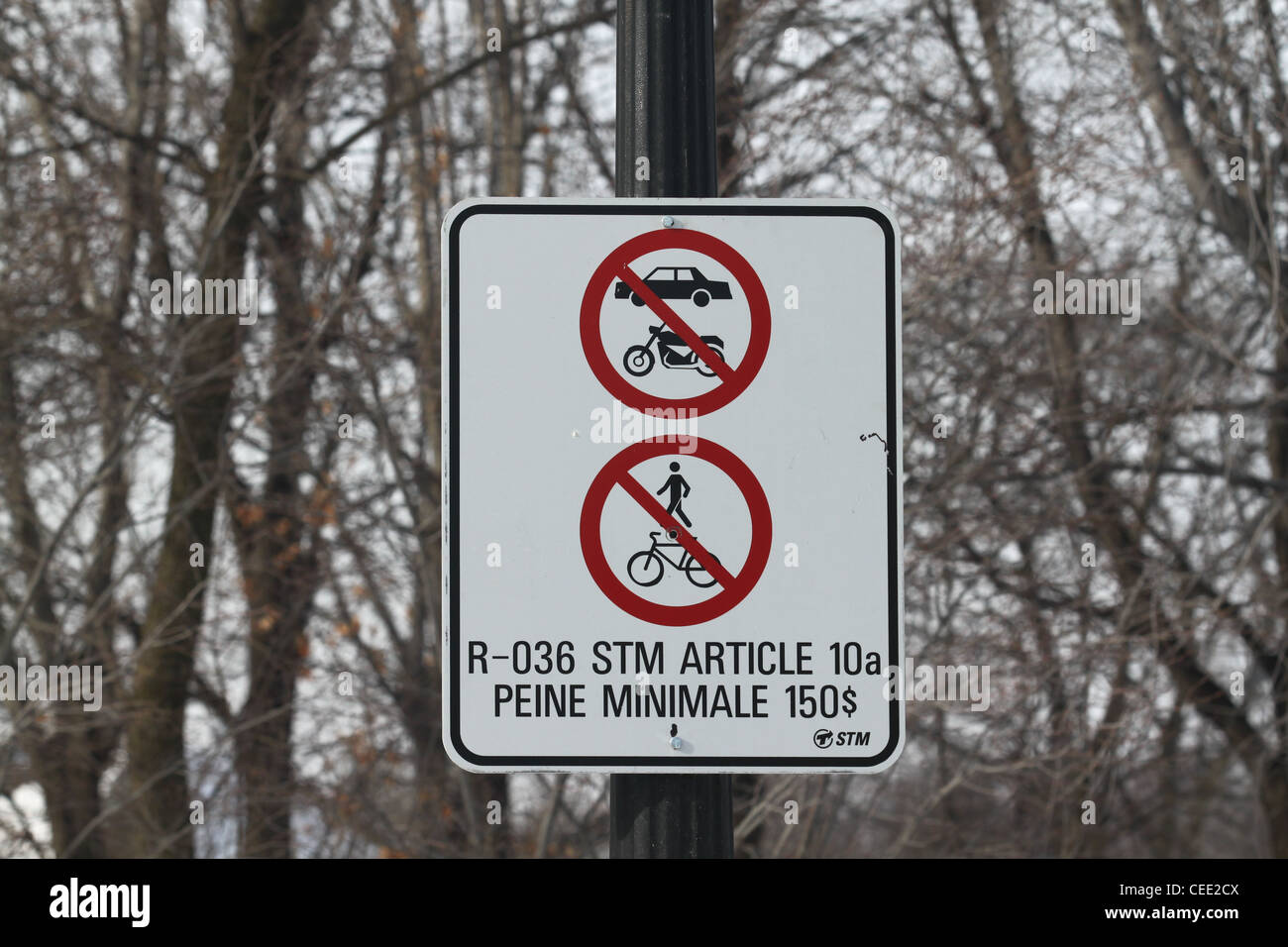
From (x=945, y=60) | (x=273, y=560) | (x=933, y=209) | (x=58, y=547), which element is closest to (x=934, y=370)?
(x=933, y=209)

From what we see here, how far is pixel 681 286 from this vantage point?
198cm

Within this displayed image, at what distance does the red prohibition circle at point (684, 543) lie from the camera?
6.31ft

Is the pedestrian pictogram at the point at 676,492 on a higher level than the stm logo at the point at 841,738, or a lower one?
higher

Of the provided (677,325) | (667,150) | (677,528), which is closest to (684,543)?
(677,528)

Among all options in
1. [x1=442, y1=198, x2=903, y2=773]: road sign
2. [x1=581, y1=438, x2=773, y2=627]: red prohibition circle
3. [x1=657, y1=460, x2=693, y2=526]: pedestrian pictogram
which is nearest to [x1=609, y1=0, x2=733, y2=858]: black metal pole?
[x1=442, y1=198, x2=903, y2=773]: road sign

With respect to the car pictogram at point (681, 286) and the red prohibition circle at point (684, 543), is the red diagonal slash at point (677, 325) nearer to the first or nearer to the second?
the car pictogram at point (681, 286)

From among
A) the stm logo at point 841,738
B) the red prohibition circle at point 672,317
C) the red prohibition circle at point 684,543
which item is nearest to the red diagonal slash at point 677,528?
the red prohibition circle at point 684,543

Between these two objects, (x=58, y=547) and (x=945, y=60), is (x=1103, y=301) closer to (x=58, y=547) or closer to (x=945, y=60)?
(x=945, y=60)

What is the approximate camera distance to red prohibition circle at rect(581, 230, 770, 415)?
1.96m

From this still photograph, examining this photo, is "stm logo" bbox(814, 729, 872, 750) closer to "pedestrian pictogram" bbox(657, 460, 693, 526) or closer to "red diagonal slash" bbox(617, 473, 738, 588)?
"red diagonal slash" bbox(617, 473, 738, 588)

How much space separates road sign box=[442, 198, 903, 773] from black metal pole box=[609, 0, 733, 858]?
3.6 inches

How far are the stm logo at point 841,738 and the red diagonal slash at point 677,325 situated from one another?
536 millimetres

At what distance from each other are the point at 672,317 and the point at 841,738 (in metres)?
0.66

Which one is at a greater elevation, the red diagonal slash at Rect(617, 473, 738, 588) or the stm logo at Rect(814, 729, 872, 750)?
the red diagonal slash at Rect(617, 473, 738, 588)
